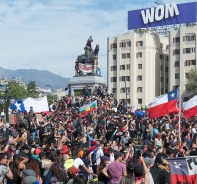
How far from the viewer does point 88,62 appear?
59.8m

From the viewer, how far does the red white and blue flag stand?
9.82 m

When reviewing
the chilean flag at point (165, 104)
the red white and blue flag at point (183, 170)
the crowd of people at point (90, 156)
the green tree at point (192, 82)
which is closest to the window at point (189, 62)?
the green tree at point (192, 82)

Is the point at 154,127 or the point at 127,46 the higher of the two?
the point at 127,46

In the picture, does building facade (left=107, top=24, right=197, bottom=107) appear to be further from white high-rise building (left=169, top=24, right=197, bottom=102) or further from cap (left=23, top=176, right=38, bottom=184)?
cap (left=23, top=176, right=38, bottom=184)

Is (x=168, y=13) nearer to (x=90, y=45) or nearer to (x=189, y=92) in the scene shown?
(x=189, y=92)

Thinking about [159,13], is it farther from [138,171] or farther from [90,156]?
[138,171]

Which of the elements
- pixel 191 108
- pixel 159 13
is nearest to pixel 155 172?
pixel 191 108

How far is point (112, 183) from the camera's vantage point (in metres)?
10.9

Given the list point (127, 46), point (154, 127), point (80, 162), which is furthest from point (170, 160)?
point (127, 46)

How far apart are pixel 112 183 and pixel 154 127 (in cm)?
1225

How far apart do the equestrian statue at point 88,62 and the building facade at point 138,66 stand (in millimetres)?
24908

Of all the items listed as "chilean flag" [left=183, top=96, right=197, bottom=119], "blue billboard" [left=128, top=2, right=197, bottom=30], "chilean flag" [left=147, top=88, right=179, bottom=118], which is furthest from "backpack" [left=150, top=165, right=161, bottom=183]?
"blue billboard" [left=128, top=2, right=197, bottom=30]

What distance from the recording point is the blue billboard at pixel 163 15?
Result: 83.3 meters

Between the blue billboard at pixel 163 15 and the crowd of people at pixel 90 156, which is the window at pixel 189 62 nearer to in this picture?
the blue billboard at pixel 163 15
